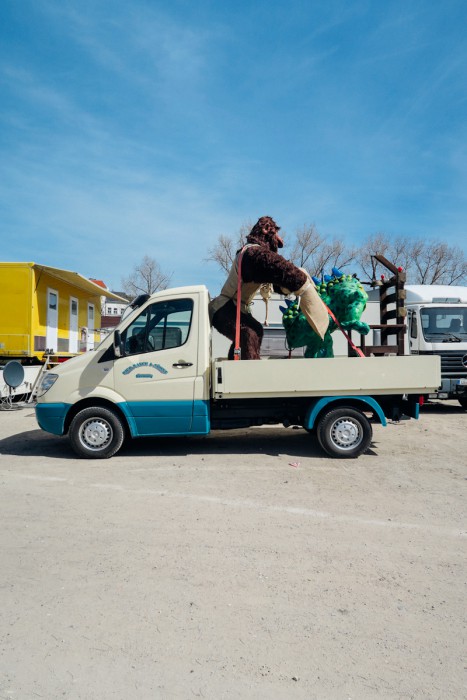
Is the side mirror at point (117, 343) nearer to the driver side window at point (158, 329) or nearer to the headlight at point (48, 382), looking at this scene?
the driver side window at point (158, 329)

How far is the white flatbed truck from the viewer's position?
6.54 meters

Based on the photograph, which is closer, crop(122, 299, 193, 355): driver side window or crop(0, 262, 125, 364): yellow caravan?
crop(122, 299, 193, 355): driver side window

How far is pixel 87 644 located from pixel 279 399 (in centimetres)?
452

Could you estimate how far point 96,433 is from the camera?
6656 mm

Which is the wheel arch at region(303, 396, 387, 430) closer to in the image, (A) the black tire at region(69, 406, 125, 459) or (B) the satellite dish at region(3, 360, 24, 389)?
(A) the black tire at region(69, 406, 125, 459)

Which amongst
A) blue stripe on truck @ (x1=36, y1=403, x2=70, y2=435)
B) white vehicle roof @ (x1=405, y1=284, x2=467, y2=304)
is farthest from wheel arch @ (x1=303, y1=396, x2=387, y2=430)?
white vehicle roof @ (x1=405, y1=284, x2=467, y2=304)

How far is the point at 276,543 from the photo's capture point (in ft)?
12.9

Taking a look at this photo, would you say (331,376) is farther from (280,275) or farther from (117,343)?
(117,343)

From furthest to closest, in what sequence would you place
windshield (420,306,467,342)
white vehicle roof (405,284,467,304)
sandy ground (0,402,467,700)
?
white vehicle roof (405,284,467,304) → windshield (420,306,467,342) → sandy ground (0,402,467,700)

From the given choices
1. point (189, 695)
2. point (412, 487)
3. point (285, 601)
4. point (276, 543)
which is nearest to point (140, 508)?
point (276, 543)

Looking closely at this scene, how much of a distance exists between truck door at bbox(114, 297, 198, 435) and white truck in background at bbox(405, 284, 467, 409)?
23.4ft

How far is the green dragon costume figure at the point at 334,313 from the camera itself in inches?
296

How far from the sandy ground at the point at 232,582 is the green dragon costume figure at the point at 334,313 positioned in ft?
7.54

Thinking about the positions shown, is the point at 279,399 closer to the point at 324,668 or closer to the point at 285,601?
the point at 285,601
